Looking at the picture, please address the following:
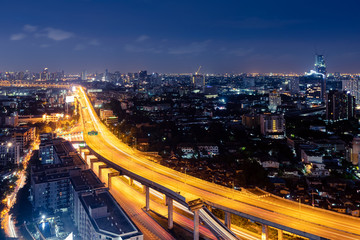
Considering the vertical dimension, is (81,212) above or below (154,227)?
above

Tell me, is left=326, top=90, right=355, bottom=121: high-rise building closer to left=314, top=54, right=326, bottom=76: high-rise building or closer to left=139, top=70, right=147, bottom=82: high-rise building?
left=314, top=54, right=326, bottom=76: high-rise building

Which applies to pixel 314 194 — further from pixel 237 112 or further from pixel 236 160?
pixel 237 112

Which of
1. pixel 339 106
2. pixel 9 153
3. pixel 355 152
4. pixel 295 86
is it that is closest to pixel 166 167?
pixel 9 153

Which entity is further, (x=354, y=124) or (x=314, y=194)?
(x=354, y=124)

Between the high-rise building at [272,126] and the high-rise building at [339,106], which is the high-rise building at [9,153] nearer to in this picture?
the high-rise building at [272,126]

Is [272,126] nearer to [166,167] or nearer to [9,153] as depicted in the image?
[166,167]

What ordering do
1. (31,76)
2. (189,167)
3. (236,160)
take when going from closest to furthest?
(189,167)
(236,160)
(31,76)

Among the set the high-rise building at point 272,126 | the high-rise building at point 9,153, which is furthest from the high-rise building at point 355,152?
the high-rise building at point 9,153

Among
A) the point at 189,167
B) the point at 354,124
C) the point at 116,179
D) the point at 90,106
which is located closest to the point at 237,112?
the point at 354,124
